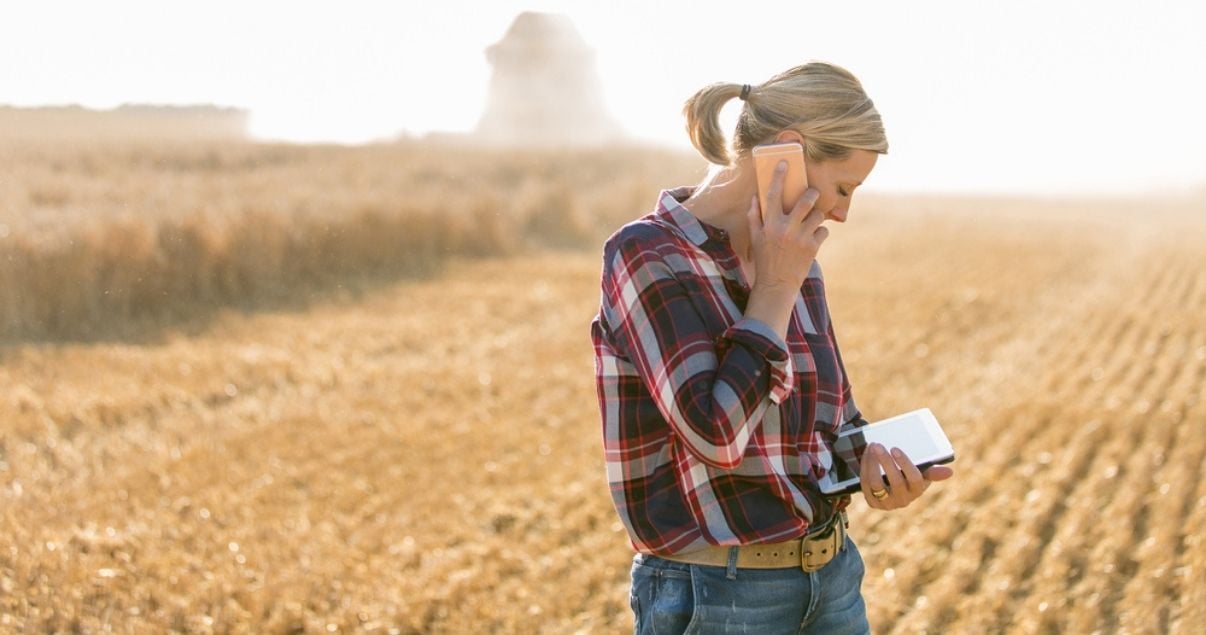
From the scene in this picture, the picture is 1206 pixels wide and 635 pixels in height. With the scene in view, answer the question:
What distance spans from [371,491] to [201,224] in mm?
6823

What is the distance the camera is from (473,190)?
18.2 meters

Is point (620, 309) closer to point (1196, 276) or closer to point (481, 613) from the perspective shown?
point (481, 613)

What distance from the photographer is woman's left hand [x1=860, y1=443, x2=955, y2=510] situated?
6.82ft

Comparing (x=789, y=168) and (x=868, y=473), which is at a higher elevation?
(x=789, y=168)

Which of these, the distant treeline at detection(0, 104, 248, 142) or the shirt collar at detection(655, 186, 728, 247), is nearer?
the shirt collar at detection(655, 186, 728, 247)

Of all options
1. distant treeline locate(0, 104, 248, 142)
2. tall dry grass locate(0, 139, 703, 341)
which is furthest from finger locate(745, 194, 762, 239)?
tall dry grass locate(0, 139, 703, 341)

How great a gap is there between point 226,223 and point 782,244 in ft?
37.5

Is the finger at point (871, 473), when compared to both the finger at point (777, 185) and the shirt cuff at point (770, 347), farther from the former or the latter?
the finger at point (777, 185)

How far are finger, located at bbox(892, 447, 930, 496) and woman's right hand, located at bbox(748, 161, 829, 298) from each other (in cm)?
48

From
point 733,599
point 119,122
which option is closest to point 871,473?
point 733,599

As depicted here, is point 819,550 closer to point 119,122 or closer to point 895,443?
point 895,443

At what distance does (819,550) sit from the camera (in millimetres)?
2006

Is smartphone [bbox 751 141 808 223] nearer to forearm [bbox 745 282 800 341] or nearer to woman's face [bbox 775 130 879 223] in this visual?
woman's face [bbox 775 130 879 223]

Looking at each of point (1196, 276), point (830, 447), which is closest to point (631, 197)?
point (1196, 276)
